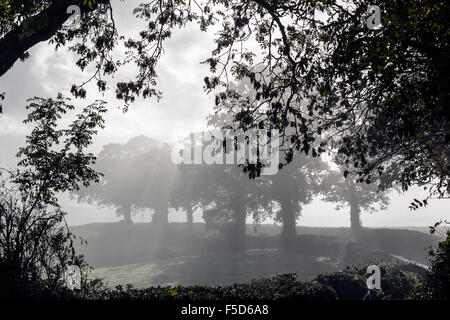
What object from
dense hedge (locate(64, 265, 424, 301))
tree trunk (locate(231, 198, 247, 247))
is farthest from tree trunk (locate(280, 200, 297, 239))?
dense hedge (locate(64, 265, 424, 301))

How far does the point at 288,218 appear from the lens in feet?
128

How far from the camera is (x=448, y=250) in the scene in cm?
756

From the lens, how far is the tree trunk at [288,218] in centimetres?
3850

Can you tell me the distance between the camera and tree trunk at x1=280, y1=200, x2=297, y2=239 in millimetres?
38500

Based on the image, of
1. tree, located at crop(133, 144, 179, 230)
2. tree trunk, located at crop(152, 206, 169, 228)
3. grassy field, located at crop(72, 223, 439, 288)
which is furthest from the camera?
tree trunk, located at crop(152, 206, 169, 228)

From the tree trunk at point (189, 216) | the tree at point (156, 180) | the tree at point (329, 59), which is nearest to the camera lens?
the tree at point (329, 59)

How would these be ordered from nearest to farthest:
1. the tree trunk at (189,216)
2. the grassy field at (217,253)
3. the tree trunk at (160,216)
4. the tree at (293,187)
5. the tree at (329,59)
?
the tree at (329,59) → the grassy field at (217,253) → the tree at (293,187) → the tree trunk at (189,216) → the tree trunk at (160,216)

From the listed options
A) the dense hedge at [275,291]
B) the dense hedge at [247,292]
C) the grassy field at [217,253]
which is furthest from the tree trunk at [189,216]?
the dense hedge at [247,292]

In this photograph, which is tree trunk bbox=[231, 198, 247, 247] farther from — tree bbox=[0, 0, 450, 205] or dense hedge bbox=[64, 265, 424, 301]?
tree bbox=[0, 0, 450, 205]

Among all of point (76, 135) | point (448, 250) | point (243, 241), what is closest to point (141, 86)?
point (76, 135)

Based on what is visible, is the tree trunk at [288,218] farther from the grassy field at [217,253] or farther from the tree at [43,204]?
the tree at [43,204]

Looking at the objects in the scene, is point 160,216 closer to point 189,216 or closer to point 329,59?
point 189,216

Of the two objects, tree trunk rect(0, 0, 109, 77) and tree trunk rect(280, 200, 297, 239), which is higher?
tree trunk rect(0, 0, 109, 77)
